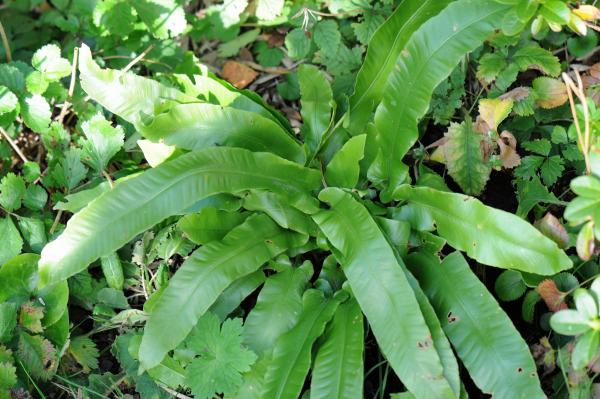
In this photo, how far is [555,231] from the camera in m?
1.74

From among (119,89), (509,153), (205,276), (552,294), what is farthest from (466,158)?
(119,89)

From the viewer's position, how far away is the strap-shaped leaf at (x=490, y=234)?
1647mm

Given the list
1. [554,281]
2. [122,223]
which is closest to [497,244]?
[554,281]

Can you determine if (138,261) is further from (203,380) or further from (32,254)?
(203,380)

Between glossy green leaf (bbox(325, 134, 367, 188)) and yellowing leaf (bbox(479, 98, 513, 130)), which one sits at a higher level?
yellowing leaf (bbox(479, 98, 513, 130))

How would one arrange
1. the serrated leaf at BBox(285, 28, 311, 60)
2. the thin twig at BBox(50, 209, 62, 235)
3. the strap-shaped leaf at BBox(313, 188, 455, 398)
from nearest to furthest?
the strap-shaped leaf at BBox(313, 188, 455, 398) → the thin twig at BBox(50, 209, 62, 235) → the serrated leaf at BBox(285, 28, 311, 60)

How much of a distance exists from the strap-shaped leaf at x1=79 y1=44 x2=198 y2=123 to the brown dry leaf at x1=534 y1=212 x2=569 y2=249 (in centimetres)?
122

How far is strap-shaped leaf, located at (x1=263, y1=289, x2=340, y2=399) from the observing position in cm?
174

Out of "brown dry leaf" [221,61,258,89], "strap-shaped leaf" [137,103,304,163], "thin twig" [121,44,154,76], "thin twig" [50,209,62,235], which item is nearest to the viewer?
"strap-shaped leaf" [137,103,304,163]

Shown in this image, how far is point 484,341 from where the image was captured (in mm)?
1706

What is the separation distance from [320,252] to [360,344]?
43cm

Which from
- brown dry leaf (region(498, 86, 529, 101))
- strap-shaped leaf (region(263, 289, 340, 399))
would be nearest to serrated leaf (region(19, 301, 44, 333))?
strap-shaped leaf (region(263, 289, 340, 399))

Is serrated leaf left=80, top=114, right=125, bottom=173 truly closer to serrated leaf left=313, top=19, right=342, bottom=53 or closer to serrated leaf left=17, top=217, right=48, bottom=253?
serrated leaf left=17, top=217, right=48, bottom=253

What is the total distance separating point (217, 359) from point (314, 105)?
85 centimetres
